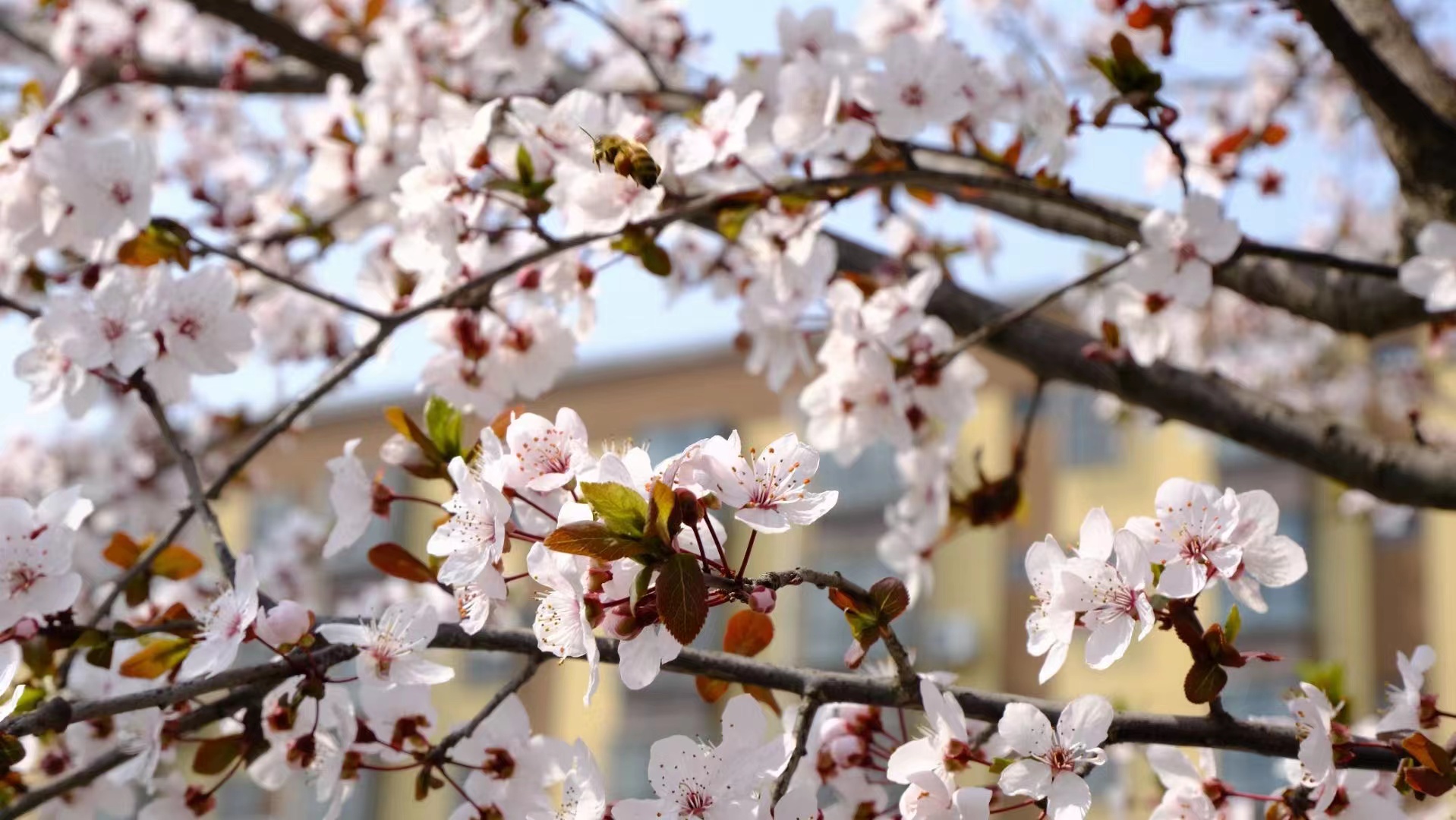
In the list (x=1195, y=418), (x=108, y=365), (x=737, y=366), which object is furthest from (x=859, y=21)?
(x=737, y=366)

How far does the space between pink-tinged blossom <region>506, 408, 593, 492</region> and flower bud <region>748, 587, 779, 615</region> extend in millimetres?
171

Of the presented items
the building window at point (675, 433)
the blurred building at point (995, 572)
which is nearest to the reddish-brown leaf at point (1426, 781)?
the blurred building at point (995, 572)

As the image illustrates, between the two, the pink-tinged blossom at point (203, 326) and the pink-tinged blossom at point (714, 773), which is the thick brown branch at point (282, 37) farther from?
the pink-tinged blossom at point (714, 773)

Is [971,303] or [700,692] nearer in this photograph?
[700,692]

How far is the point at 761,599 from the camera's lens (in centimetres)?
106

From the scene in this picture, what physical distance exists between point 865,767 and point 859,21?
4.56 feet

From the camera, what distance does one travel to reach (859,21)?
91.2 inches

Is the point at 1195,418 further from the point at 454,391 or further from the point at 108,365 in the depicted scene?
the point at 108,365

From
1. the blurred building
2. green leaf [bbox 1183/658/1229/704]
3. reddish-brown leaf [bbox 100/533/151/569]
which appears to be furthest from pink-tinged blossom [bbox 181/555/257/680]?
the blurred building

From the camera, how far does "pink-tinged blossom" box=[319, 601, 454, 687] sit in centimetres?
119

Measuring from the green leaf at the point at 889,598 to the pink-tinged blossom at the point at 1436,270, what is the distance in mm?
984

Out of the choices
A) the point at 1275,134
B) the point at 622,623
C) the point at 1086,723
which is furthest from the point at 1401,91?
the point at 622,623

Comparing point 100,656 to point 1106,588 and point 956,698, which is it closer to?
point 956,698

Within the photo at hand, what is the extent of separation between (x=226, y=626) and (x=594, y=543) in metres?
0.44
